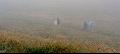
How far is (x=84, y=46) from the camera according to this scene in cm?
1141

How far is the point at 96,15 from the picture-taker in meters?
41.2

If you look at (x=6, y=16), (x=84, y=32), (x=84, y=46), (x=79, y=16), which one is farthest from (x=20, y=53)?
(x=79, y=16)

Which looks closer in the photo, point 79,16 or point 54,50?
point 54,50

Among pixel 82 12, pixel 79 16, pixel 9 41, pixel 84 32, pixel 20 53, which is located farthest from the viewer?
pixel 82 12

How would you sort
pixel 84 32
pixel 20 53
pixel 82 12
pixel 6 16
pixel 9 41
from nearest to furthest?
pixel 20 53
pixel 9 41
pixel 84 32
pixel 6 16
pixel 82 12

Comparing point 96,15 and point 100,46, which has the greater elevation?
point 100,46

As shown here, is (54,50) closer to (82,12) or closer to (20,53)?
(20,53)

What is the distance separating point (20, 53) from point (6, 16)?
87.7ft

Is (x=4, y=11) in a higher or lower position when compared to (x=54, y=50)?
lower

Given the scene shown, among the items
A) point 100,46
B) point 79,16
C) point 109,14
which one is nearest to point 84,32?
point 79,16

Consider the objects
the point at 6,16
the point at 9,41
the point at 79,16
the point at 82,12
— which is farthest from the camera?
the point at 82,12

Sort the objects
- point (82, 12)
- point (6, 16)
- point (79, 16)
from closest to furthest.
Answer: point (6, 16), point (79, 16), point (82, 12)

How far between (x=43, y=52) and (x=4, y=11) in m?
30.8

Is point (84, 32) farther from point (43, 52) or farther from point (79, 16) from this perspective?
point (43, 52)
